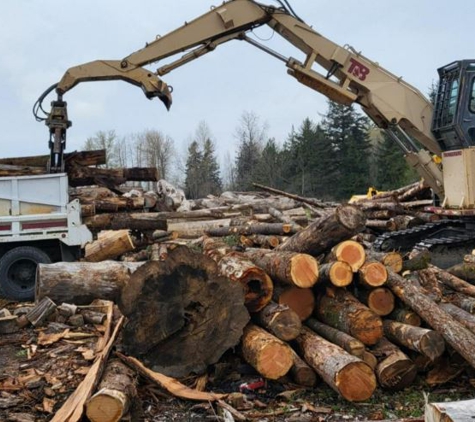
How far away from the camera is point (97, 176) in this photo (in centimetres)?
1095

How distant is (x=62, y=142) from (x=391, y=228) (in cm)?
845

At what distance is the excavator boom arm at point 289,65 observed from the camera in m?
10.9

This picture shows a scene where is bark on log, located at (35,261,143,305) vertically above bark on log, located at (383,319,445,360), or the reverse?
bark on log, located at (35,261,143,305)

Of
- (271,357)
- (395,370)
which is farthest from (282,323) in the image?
(395,370)

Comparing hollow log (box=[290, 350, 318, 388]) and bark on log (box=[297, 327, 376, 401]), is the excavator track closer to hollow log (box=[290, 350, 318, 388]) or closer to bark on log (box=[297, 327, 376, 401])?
hollow log (box=[290, 350, 318, 388])

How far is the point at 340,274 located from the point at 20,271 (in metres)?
6.18

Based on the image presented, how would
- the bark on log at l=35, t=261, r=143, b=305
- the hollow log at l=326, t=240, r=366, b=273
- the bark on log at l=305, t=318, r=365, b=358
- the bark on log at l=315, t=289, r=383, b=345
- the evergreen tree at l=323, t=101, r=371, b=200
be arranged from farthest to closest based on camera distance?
the evergreen tree at l=323, t=101, r=371, b=200 < the bark on log at l=35, t=261, r=143, b=305 < the hollow log at l=326, t=240, r=366, b=273 < the bark on log at l=315, t=289, r=383, b=345 < the bark on log at l=305, t=318, r=365, b=358

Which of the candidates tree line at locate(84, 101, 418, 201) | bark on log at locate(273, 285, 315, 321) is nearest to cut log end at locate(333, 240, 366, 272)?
bark on log at locate(273, 285, 315, 321)

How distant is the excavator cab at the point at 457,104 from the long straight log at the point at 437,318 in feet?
18.3

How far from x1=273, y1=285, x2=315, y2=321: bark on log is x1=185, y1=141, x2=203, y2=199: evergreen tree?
45.9 meters

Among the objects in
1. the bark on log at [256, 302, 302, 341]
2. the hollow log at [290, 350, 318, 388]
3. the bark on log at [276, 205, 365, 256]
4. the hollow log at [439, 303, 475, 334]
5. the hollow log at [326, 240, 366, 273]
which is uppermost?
the bark on log at [276, 205, 365, 256]

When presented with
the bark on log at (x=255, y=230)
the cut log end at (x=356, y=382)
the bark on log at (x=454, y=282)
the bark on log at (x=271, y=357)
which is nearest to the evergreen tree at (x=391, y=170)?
the bark on log at (x=255, y=230)

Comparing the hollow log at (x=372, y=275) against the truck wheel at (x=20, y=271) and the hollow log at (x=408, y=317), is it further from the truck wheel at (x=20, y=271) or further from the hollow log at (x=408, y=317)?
the truck wheel at (x=20, y=271)

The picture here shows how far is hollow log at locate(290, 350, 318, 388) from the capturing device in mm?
5281
